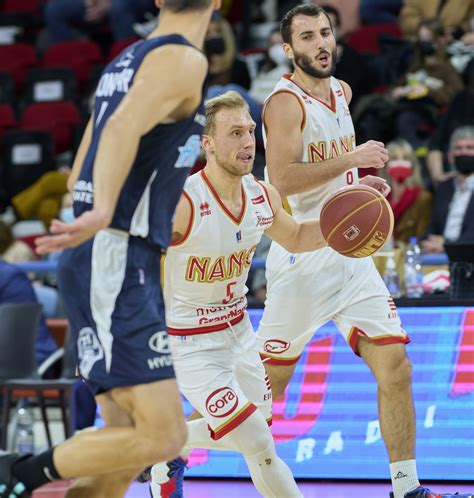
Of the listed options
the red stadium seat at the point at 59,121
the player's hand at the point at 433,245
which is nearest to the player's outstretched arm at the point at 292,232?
the player's hand at the point at 433,245

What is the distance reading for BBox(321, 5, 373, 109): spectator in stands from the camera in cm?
1170

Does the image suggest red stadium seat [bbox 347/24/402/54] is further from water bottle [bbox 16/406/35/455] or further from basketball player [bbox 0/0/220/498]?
basketball player [bbox 0/0/220/498]

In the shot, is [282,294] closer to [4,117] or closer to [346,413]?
[346,413]

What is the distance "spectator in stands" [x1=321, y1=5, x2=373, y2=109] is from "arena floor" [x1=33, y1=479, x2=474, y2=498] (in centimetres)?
533

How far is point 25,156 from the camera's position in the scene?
13.5 meters

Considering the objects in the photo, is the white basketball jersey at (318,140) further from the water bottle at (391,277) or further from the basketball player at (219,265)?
the water bottle at (391,277)

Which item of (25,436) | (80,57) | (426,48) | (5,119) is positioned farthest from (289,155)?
(80,57)

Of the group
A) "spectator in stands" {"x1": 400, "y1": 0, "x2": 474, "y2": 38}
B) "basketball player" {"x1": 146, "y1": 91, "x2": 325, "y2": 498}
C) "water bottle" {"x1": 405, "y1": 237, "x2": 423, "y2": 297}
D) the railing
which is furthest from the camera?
"spectator in stands" {"x1": 400, "y1": 0, "x2": 474, "y2": 38}

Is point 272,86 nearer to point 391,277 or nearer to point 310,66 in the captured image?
point 391,277

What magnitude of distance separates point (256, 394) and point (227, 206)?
2.79 ft

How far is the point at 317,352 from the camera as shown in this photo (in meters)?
7.56

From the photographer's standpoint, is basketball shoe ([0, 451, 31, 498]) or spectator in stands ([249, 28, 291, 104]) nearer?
basketball shoe ([0, 451, 31, 498])

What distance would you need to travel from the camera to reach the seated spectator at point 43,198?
40.9 ft

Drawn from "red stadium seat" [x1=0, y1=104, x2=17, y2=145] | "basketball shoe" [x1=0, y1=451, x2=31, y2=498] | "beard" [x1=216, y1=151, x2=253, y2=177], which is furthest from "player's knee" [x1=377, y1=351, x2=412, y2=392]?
"red stadium seat" [x1=0, y1=104, x2=17, y2=145]
